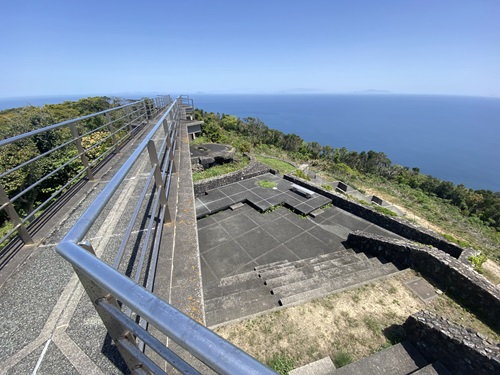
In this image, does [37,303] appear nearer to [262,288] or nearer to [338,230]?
[262,288]

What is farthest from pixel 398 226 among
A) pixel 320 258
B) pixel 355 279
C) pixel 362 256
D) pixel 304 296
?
pixel 304 296

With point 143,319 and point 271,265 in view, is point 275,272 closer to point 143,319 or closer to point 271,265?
point 271,265

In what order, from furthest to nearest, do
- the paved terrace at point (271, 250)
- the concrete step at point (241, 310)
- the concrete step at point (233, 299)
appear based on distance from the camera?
the paved terrace at point (271, 250)
the concrete step at point (233, 299)
the concrete step at point (241, 310)

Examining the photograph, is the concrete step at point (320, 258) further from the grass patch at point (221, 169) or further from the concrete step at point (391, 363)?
the grass patch at point (221, 169)

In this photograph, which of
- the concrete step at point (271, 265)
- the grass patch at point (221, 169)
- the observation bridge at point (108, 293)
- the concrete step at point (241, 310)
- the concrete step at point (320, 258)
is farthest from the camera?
the grass patch at point (221, 169)

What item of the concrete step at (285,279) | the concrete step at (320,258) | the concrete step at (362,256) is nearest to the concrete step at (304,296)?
the concrete step at (285,279)
